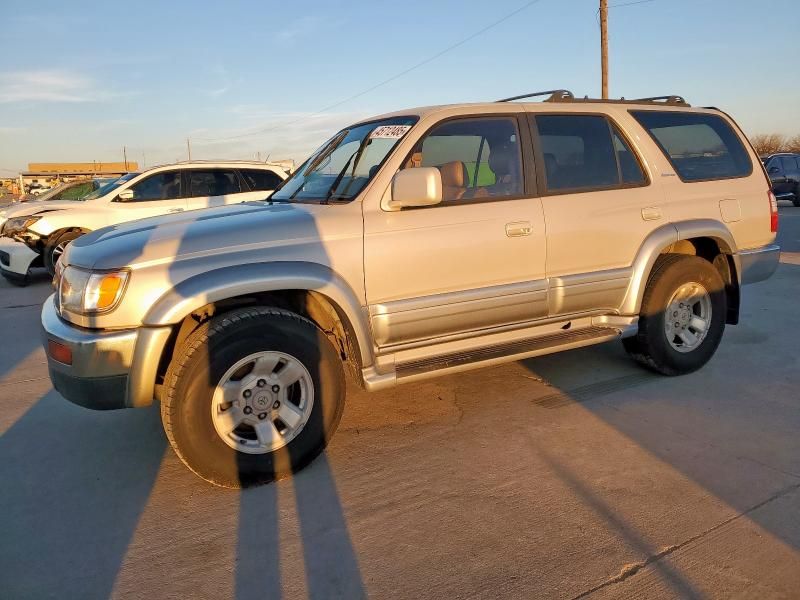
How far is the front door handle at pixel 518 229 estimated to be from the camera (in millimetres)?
3731

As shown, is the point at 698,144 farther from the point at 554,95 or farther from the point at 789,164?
the point at 789,164

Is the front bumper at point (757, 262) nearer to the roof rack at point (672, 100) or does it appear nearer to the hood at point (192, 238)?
the roof rack at point (672, 100)

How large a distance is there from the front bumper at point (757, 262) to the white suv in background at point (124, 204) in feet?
21.9

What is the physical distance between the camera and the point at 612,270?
414cm

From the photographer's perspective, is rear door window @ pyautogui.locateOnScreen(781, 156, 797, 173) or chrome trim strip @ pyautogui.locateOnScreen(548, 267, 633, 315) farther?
rear door window @ pyautogui.locateOnScreen(781, 156, 797, 173)

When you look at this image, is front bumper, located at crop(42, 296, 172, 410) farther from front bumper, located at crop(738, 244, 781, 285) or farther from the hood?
front bumper, located at crop(738, 244, 781, 285)

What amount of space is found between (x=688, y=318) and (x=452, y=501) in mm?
2672

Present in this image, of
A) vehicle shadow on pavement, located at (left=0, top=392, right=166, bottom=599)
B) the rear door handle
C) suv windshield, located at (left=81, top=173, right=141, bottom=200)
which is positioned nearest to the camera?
vehicle shadow on pavement, located at (left=0, top=392, right=166, bottom=599)

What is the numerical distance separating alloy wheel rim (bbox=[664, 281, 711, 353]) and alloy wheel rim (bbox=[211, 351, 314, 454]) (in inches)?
110

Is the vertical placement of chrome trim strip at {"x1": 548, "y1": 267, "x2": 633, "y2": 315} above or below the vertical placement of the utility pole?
below

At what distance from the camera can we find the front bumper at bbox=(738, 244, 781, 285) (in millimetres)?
4660

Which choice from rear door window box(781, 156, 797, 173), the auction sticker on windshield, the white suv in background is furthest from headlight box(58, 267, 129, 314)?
rear door window box(781, 156, 797, 173)

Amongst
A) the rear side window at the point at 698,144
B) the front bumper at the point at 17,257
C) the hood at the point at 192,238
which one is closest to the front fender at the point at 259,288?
the hood at the point at 192,238

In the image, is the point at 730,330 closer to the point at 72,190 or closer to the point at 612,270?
the point at 612,270
